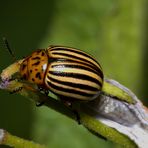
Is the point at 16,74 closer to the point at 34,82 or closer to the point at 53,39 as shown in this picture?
the point at 34,82

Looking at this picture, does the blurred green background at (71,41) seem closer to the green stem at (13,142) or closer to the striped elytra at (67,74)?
the striped elytra at (67,74)

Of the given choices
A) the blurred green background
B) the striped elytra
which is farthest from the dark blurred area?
the striped elytra

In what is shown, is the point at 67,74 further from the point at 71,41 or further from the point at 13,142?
the point at 71,41

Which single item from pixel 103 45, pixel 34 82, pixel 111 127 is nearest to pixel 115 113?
pixel 111 127

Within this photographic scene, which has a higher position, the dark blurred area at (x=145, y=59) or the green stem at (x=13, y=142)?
the green stem at (x=13, y=142)

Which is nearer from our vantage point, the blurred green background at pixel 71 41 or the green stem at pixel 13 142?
the green stem at pixel 13 142

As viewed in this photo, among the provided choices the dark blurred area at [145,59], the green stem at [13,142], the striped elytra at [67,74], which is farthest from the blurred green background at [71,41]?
the green stem at [13,142]
